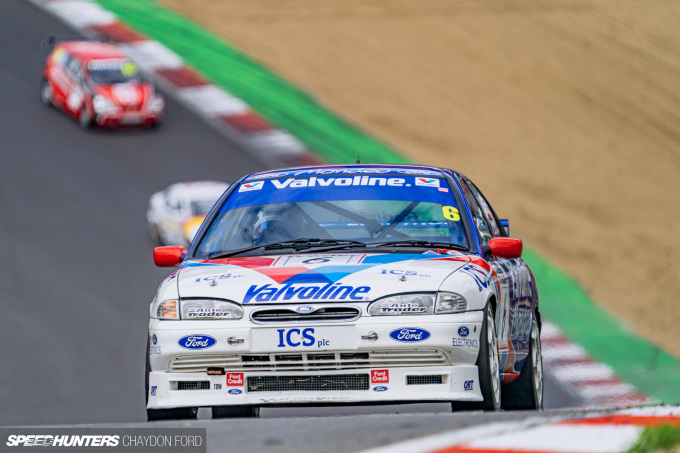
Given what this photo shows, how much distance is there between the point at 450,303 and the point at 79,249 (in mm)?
14314

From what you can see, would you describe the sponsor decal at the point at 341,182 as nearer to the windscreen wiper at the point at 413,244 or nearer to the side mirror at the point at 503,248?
the windscreen wiper at the point at 413,244

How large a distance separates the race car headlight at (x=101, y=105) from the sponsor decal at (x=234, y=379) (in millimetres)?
20704

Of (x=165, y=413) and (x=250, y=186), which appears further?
(x=250, y=186)

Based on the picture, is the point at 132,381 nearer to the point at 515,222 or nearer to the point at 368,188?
the point at 368,188

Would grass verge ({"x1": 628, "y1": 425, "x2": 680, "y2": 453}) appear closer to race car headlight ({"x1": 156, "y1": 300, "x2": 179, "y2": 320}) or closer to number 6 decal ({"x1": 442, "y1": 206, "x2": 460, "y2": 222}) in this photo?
number 6 decal ({"x1": 442, "y1": 206, "x2": 460, "y2": 222})

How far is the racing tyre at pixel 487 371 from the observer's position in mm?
6180

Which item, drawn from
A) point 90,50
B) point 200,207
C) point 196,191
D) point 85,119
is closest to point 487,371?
point 200,207

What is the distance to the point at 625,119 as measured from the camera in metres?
28.4

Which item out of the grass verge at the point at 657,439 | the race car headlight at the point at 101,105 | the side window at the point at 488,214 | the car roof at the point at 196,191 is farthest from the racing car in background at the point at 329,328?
the race car headlight at the point at 101,105

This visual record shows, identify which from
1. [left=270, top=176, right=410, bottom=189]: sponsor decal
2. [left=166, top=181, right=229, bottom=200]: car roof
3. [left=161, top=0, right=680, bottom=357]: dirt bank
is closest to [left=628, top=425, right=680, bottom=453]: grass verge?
[left=270, top=176, right=410, bottom=189]: sponsor decal

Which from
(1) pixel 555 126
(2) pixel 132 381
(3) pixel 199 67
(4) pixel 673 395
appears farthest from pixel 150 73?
(4) pixel 673 395

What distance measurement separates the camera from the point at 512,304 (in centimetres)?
745

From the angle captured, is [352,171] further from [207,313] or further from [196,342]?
[196,342]

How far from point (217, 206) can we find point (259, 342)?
1527 mm
